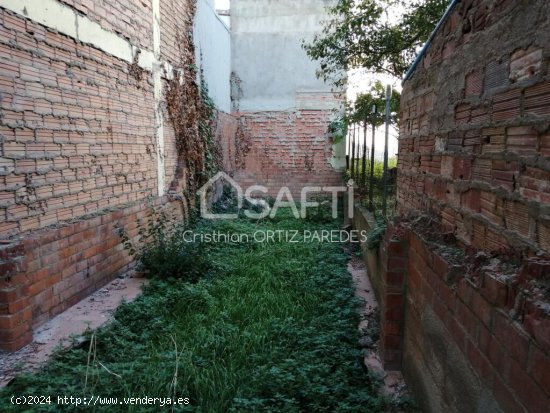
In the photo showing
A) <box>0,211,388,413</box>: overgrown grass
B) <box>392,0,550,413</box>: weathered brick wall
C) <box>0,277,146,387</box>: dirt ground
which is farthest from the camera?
<box>0,277,146,387</box>: dirt ground

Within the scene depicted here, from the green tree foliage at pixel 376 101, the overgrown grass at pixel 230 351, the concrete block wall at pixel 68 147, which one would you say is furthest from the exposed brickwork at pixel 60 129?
the green tree foliage at pixel 376 101

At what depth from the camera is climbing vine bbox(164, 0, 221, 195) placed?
6.06 m

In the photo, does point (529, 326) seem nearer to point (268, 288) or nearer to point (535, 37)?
point (535, 37)

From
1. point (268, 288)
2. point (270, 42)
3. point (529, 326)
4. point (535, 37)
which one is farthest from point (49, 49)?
point (270, 42)

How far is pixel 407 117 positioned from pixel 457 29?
1.09 meters

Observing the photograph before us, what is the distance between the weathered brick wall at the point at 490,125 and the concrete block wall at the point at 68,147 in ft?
8.95

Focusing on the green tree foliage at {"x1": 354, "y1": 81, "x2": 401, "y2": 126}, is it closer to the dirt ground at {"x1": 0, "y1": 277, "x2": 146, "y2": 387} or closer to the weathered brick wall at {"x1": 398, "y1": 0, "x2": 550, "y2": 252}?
the weathered brick wall at {"x1": 398, "y1": 0, "x2": 550, "y2": 252}

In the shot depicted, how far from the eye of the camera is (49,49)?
122 inches

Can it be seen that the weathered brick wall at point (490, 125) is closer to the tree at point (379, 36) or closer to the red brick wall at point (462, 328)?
the red brick wall at point (462, 328)

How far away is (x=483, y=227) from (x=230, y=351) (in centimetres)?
190

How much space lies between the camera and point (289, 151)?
34.3ft

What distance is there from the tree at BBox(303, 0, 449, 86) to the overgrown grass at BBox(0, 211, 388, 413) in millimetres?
4030

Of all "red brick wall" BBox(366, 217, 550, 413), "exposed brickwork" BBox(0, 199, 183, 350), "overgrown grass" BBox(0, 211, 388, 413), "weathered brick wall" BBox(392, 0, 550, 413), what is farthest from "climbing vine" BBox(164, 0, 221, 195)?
"weathered brick wall" BBox(392, 0, 550, 413)

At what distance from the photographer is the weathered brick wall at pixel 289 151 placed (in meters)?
10.3
